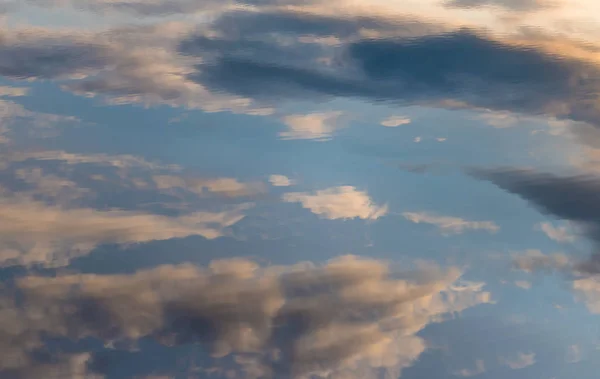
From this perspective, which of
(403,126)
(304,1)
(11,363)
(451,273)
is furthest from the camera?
(304,1)

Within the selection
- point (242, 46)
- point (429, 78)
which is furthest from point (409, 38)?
point (242, 46)

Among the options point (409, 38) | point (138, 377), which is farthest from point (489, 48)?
point (138, 377)

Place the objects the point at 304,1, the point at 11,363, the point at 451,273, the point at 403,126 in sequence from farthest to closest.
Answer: the point at 304,1 < the point at 403,126 < the point at 451,273 < the point at 11,363

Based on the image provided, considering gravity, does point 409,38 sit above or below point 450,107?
above

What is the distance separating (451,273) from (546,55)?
32.1ft

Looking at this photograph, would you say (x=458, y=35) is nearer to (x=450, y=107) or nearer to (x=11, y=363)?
(x=450, y=107)

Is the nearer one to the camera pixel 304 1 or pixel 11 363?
pixel 11 363

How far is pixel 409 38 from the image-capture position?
25750mm

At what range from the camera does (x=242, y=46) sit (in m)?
26.9

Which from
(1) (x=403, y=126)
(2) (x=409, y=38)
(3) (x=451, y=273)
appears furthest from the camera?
(2) (x=409, y=38)

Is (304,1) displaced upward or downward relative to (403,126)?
upward

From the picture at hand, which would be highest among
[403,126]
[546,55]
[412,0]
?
[412,0]

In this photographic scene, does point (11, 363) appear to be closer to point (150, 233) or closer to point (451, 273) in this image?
point (150, 233)

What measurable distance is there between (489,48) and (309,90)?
22.4 feet
